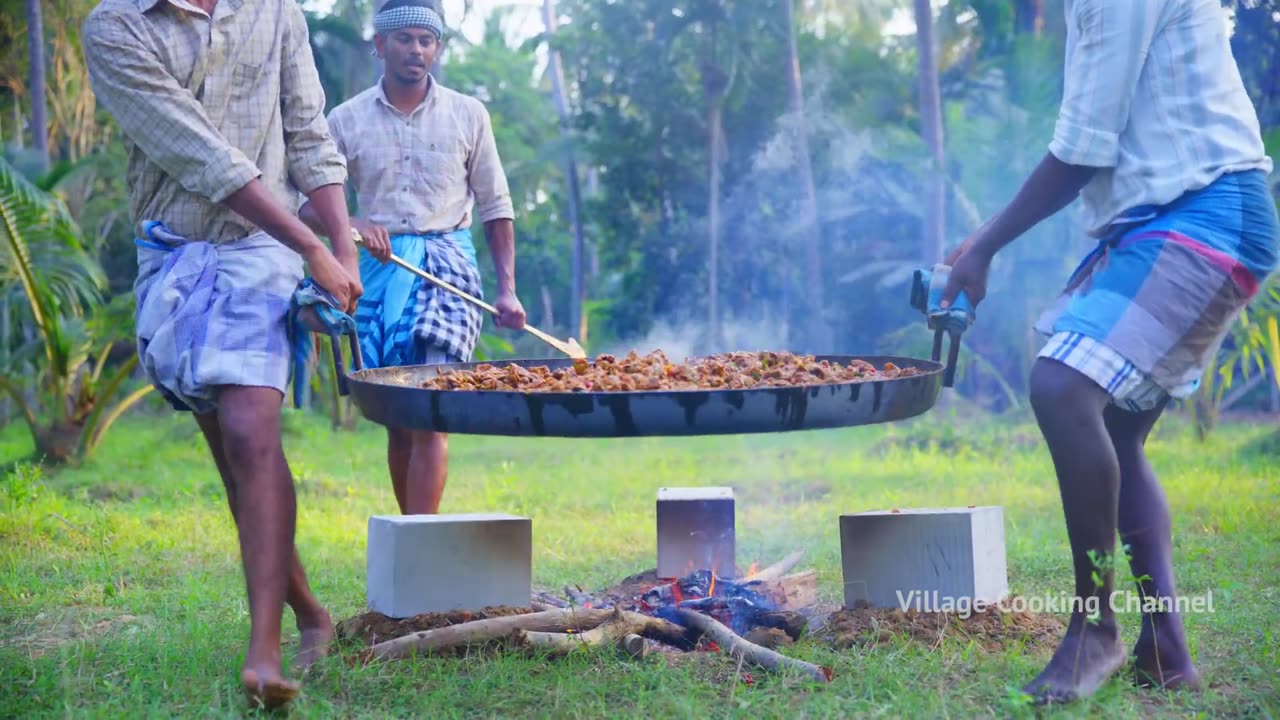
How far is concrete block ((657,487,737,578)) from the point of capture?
3.86 meters

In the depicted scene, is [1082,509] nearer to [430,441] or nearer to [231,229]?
[231,229]

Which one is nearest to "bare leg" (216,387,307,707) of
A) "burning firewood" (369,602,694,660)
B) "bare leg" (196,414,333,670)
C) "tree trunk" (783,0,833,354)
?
"bare leg" (196,414,333,670)

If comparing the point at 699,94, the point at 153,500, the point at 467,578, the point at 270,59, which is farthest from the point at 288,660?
the point at 699,94

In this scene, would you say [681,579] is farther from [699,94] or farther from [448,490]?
[699,94]

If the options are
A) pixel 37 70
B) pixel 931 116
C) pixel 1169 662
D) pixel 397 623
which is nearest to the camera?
pixel 1169 662

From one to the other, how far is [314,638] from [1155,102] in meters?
2.45

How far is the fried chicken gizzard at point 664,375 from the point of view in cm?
266

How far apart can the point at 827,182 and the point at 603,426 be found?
2018 cm

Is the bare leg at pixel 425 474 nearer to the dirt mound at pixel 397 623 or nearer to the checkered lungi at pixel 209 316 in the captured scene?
the dirt mound at pixel 397 623

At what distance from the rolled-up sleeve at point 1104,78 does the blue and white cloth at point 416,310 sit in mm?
2159

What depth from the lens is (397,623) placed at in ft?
10.5

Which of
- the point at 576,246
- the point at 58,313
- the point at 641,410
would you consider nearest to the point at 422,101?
the point at 641,410

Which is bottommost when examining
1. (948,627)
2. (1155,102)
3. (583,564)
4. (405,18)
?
(583,564)

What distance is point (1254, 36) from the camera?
13781mm
